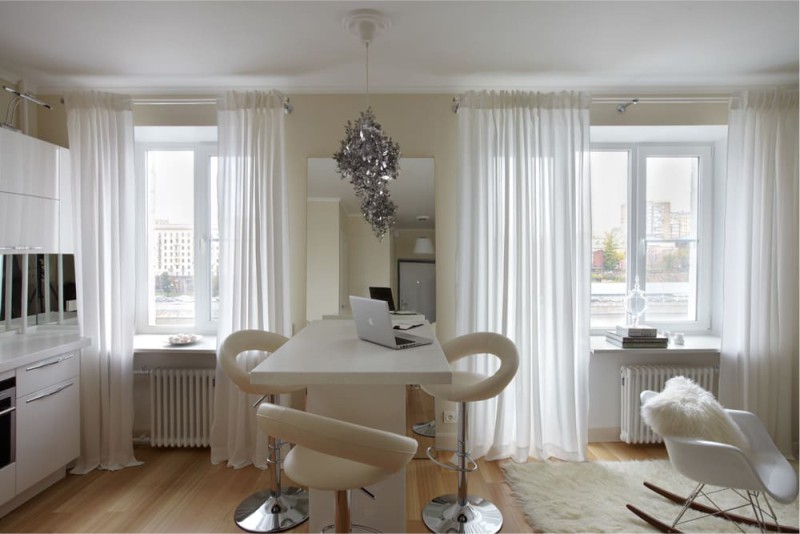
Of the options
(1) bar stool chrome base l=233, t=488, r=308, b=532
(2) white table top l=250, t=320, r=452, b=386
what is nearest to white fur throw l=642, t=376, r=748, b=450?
(2) white table top l=250, t=320, r=452, b=386

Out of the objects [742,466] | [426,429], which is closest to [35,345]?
[426,429]

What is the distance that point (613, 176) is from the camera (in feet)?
12.6

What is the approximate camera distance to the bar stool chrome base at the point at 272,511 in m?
2.42

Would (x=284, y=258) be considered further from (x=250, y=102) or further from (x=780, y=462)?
(x=780, y=462)

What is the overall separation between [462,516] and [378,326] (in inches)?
47.6

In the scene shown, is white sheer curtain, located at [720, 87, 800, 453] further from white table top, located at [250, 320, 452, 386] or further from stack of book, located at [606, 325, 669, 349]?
white table top, located at [250, 320, 452, 386]

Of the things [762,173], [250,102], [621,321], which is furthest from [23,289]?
[762,173]

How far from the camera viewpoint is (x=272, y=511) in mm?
2508

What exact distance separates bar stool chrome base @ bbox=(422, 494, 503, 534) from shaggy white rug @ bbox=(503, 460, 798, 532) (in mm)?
208

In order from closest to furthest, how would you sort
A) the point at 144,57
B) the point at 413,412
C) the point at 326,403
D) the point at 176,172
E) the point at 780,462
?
the point at 326,403 → the point at 780,462 → the point at 144,57 → the point at 413,412 → the point at 176,172

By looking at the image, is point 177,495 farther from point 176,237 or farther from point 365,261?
point 176,237

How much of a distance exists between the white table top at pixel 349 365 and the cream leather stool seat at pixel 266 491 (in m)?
0.45

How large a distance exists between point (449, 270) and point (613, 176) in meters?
1.68

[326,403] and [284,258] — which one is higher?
[284,258]
